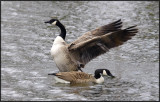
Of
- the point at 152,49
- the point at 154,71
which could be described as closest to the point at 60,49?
the point at 154,71

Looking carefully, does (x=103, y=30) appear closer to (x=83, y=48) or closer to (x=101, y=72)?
(x=83, y=48)

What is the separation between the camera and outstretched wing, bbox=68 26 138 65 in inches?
432

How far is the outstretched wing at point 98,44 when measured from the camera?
10969mm

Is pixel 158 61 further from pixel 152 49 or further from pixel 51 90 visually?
pixel 51 90

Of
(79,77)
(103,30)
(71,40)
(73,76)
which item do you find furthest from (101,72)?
(71,40)

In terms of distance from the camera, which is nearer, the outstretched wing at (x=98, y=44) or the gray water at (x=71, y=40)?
the gray water at (x=71, y=40)

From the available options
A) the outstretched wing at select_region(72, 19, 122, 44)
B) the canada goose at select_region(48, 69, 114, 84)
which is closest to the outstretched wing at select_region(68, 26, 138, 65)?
the outstretched wing at select_region(72, 19, 122, 44)

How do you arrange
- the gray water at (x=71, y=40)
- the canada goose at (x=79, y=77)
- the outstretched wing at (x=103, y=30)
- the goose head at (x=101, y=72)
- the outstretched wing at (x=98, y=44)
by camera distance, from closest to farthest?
the gray water at (x=71, y=40) < the canada goose at (x=79, y=77) < the outstretched wing at (x=98, y=44) < the goose head at (x=101, y=72) < the outstretched wing at (x=103, y=30)

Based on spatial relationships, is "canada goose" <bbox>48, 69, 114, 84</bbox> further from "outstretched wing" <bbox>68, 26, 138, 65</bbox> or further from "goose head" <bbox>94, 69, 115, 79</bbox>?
"outstretched wing" <bbox>68, 26, 138, 65</bbox>

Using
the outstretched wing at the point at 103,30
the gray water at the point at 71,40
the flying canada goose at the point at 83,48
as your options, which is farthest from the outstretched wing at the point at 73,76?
the outstretched wing at the point at 103,30

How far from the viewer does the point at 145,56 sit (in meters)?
13.4

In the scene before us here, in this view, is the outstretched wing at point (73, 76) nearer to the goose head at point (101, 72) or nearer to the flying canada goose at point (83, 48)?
the goose head at point (101, 72)

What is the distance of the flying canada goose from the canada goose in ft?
1.63

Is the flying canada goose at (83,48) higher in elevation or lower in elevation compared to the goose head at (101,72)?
higher
